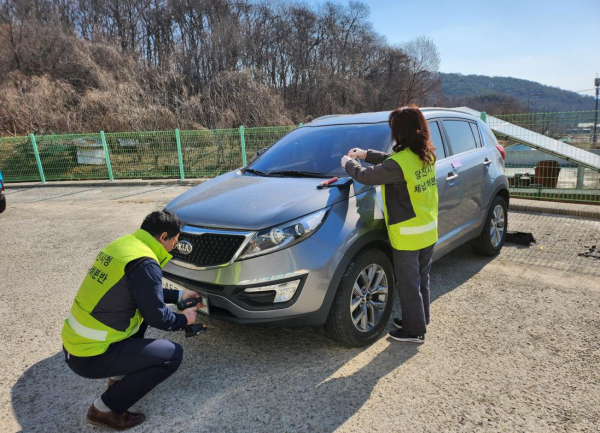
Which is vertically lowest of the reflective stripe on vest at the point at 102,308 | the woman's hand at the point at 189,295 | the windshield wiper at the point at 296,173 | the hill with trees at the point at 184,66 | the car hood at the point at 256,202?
the woman's hand at the point at 189,295

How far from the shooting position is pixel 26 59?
81.7 ft

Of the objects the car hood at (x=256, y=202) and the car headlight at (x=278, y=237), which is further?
the car hood at (x=256, y=202)

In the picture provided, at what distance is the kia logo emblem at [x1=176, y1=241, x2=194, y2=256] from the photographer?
2848 mm

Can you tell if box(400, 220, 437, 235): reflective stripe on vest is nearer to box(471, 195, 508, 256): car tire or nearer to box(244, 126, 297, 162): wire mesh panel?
box(471, 195, 508, 256): car tire

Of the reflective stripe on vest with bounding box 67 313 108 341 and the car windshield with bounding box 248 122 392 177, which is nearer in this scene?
the reflective stripe on vest with bounding box 67 313 108 341

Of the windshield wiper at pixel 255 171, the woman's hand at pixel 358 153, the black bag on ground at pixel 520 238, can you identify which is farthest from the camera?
the black bag on ground at pixel 520 238

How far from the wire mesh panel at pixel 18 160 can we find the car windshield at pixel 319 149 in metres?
12.4

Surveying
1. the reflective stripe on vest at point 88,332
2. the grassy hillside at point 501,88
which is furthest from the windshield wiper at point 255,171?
the grassy hillside at point 501,88

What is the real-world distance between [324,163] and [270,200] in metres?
0.83

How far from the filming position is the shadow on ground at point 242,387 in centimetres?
235

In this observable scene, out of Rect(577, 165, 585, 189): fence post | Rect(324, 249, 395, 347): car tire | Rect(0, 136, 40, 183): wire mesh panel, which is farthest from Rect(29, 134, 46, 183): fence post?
Rect(577, 165, 585, 189): fence post

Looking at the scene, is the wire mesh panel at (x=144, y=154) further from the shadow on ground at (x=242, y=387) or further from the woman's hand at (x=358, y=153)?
the woman's hand at (x=358, y=153)

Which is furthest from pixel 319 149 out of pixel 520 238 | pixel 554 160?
pixel 554 160

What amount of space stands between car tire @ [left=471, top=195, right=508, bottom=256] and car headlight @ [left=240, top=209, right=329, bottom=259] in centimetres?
283
